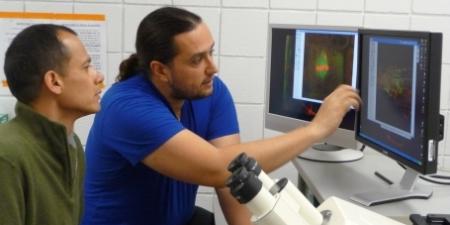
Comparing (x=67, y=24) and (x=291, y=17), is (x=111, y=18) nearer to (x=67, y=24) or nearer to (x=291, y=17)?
(x=67, y=24)

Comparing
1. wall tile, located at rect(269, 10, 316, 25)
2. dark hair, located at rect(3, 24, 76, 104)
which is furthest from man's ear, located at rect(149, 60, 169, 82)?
wall tile, located at rect(269, 10, 316, 25)

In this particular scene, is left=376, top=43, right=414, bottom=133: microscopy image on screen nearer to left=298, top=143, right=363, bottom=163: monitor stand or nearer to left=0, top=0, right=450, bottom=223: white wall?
left=298, top=143, right=363, bottom=163: monitor stand

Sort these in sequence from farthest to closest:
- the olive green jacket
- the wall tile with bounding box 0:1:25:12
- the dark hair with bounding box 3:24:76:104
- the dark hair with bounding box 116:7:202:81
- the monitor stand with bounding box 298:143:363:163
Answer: the wall tile with bounding box 0:1:25:12, the monitor stand with bounding box 298:143:363:163, the dark hair with bounding box 116:7:202:81, the dark hair with bounding box 3:24:76:104, the olive green jacket

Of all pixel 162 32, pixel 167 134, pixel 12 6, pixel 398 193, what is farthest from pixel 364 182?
pixel 12 6

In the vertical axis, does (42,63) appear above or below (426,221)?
above

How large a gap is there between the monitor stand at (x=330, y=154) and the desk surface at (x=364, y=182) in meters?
0.03

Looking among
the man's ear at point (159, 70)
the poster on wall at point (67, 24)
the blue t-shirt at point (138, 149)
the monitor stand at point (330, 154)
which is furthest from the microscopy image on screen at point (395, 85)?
the poster on wall at point (67, 24)

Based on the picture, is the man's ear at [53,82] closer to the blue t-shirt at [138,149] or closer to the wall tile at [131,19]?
the blue t-shirt at [138,149]

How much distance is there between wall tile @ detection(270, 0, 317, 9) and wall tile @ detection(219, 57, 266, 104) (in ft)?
0.73

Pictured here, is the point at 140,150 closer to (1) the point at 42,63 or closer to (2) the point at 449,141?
(1) the point at 42,63

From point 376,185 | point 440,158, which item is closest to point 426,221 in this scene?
point 376,185

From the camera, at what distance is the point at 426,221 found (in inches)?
40.7

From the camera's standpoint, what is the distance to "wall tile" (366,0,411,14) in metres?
2.19

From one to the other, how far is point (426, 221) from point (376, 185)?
1.86 ft
